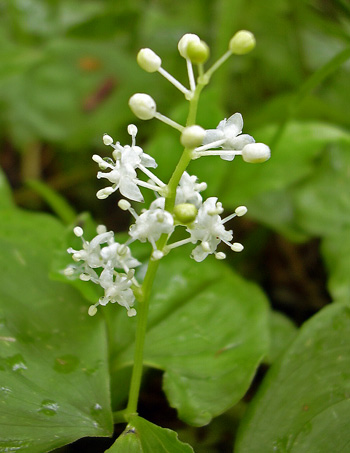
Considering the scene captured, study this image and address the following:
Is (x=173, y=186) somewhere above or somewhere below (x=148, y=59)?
below

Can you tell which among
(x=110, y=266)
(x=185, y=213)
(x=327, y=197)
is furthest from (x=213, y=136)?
(x=327, y=197)

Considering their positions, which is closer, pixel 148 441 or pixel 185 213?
pixel 185 213

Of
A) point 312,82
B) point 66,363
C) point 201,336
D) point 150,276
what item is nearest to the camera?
point 150,276

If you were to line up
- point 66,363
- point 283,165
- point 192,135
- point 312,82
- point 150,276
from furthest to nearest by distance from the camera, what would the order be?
point 283,165
point 312,82
point 66,363
point 150,276
point 192,135

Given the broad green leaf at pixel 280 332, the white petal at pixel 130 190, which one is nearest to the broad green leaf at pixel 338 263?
the broad green leaf at pixel 280 332

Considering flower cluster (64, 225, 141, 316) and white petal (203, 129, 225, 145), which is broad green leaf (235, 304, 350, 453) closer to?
flower cluster (64, 225, 141, 316)

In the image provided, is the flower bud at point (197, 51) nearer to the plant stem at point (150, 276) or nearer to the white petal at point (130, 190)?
the plant stem at point (150, 276)

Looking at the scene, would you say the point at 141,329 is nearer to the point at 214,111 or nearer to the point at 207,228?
the point at 207,228

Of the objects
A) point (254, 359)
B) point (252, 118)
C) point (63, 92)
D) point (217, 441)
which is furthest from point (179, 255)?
point (63, 92)
